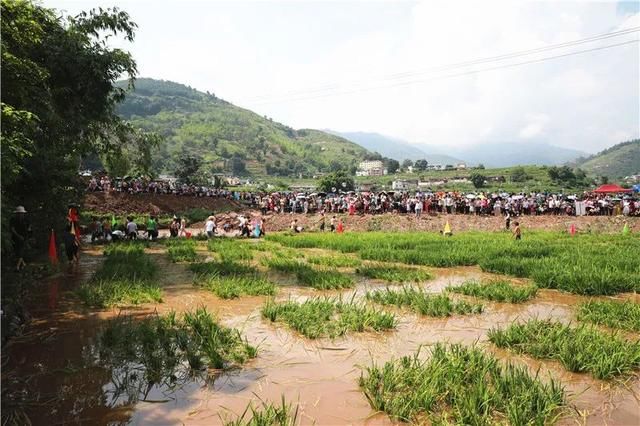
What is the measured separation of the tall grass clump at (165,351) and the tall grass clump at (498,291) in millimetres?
5511

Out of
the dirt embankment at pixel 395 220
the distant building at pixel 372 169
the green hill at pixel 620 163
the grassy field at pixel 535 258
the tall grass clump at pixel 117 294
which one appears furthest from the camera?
the green hill at pixel 620 163

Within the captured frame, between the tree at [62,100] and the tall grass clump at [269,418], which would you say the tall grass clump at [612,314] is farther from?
the tree at [62,100]

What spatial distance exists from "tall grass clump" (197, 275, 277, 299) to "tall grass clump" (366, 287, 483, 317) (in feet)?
7.63

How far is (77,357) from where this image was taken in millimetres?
5781

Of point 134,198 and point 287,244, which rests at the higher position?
point 134,198

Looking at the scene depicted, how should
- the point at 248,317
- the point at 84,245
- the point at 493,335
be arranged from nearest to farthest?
the point at 493,335 < the point at 248,317 < the point at 84,245

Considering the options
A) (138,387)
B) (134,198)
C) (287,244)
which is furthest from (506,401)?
(134,198)

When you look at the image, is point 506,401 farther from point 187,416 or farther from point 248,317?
point 248,317

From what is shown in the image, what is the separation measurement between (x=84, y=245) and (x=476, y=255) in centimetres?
1638

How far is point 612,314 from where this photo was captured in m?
7.54

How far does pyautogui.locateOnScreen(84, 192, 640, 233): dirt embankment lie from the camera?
86.7 ft

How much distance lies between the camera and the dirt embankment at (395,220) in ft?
86.7

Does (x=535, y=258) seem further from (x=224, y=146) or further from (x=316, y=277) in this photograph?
(x=224, y=146)

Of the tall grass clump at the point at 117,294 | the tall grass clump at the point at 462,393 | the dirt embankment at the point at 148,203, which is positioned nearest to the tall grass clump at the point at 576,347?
the tall grass clump at the point at 462,393
